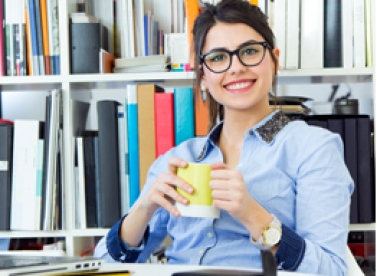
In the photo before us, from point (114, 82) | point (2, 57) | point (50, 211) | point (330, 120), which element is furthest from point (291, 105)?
point (2, 57)

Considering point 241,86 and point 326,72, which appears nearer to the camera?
point 241,86

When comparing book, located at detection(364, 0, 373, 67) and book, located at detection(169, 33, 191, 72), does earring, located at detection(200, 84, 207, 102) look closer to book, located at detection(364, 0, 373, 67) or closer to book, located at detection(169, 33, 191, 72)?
book, located at detection(169, 33, 191, 72)

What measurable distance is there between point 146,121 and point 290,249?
803 mm

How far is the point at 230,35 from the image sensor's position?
4.62 feet

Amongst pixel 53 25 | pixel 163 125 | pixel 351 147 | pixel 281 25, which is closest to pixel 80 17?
pixel 53 25

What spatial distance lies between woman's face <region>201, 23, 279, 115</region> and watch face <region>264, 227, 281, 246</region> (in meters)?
0.39

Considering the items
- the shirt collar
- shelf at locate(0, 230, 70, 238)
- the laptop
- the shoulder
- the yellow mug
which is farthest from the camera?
shelf at locate(0, 230, 70, 238)

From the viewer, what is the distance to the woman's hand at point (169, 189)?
3.47ft

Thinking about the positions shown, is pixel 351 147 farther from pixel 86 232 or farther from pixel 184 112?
pixel 86 232

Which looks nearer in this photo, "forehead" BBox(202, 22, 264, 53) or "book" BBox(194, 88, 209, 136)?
"forehead" BBox(202, 22, 264, 53)

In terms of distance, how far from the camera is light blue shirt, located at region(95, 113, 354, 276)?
1.19 meters

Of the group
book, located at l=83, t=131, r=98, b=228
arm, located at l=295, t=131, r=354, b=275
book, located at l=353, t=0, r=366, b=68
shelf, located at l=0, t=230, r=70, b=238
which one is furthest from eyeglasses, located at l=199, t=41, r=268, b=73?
shelf, located at l=0, t=230, r=70, b=238

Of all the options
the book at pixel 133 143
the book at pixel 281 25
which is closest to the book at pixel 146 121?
the book at pixel 133 143

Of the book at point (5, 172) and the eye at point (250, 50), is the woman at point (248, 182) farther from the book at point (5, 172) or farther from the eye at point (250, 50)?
the book at point (5, 172)
